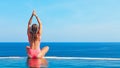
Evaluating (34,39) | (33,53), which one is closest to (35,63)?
(33,53)

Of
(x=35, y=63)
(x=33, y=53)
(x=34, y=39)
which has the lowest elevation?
(x=35, y=63)

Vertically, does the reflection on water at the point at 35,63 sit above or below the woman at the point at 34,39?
below

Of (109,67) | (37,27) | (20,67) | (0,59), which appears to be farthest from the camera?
(0,59)

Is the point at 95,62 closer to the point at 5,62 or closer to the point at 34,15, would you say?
the point at 5,62

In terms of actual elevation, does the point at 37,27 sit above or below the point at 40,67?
above

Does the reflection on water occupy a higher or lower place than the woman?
lower

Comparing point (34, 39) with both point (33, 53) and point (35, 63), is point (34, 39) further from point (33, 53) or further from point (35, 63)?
point (35, 63)

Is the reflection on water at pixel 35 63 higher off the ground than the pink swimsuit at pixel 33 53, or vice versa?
the pink swimsuit at pixel 33 53

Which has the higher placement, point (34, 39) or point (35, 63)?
point (34, 39)

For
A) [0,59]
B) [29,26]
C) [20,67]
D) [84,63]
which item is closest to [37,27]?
[29,26]

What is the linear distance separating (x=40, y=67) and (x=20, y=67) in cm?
598

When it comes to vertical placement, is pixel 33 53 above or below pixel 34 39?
below

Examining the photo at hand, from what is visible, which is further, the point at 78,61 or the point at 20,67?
the point at 78,61

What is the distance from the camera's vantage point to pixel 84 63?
1342cm
